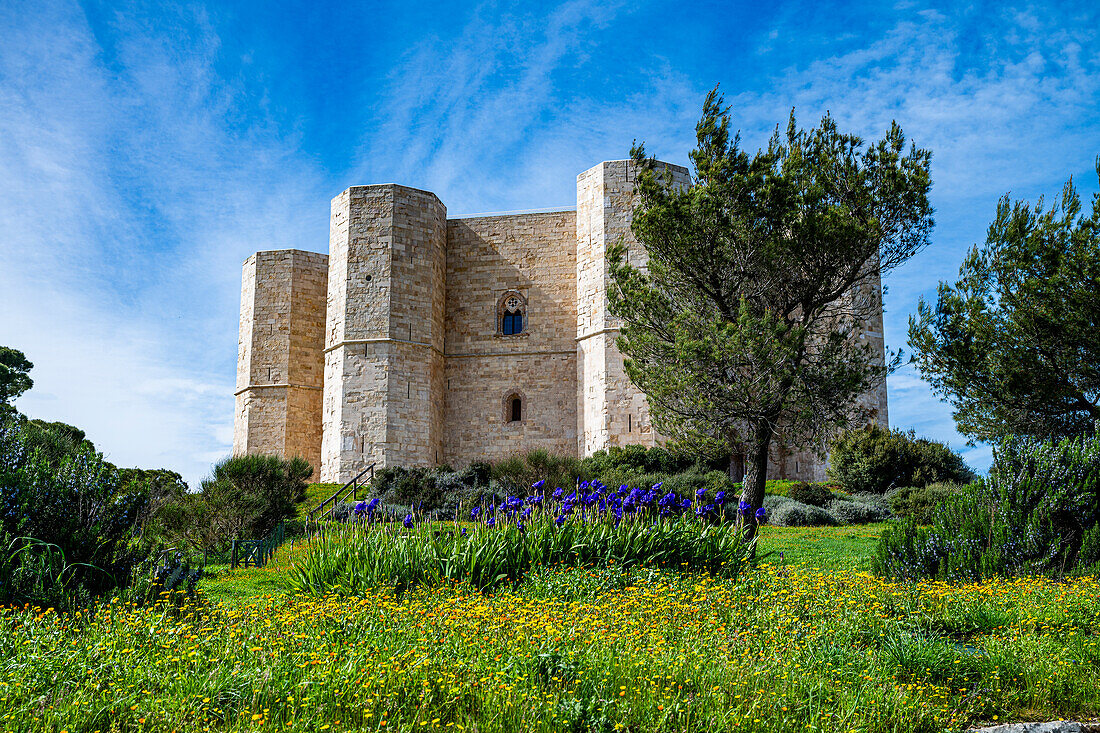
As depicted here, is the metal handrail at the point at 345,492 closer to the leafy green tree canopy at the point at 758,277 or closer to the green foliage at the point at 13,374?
the leafy green tree canopy at the point at 758,277

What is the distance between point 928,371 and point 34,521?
14671mm

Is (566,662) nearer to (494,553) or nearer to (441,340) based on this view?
(494,553)

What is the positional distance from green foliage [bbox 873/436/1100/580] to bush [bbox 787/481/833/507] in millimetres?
9186

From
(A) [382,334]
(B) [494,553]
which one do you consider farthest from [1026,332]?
(A) [382,334]

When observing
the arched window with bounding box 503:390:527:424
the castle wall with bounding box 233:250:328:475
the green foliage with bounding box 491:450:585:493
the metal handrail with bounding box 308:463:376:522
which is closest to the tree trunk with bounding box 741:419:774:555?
the green foliage with bounding box 491:450:585:493

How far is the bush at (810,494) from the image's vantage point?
17297 mm

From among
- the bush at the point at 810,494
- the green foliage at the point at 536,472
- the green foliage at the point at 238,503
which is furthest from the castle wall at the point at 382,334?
the bush at the point at 810,494

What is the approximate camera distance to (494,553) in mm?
6957

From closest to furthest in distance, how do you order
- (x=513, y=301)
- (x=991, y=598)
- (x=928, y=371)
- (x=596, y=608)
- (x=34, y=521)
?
1. (x=596, y=608)
2. (x=34, y=521)
3. (x=991, y=598)
4. (x=928, y=371)
5. (x=513, y=301)

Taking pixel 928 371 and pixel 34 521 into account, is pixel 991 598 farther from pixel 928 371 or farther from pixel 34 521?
pixel 928 371

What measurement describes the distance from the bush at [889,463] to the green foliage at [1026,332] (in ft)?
10.0

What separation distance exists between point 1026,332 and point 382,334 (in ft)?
49.9

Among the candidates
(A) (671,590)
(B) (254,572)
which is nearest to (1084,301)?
(A) (671,590)

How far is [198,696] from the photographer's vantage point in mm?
3555
